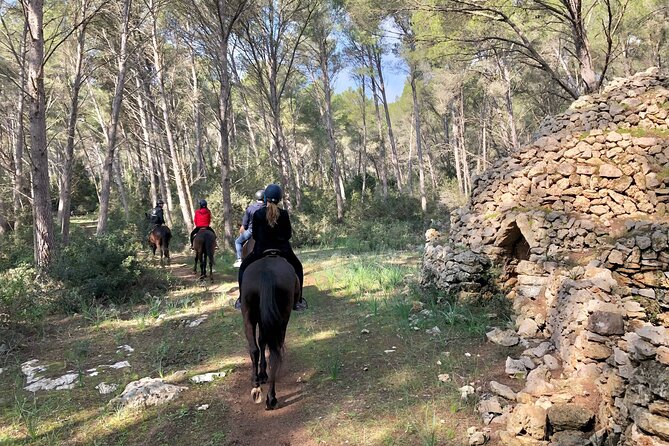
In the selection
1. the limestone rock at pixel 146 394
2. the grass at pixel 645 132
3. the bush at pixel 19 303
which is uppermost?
the grass at pixel 645 132

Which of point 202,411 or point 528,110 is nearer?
point 202,411

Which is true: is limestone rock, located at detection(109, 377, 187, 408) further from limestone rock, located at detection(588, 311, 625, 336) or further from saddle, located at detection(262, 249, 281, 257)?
limestone rock, located at detection(588, 311, 625, 336)

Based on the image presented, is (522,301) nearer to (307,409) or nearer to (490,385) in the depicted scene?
(490,385)

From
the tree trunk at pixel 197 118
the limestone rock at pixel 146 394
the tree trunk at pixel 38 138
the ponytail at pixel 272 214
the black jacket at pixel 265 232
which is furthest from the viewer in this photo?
the tree trunk at pixel 197 118

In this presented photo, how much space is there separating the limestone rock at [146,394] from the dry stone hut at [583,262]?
3.08m

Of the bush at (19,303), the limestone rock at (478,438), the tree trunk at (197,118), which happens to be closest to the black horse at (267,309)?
the limestone rock at (478,438)

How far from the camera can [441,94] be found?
76.9 feet

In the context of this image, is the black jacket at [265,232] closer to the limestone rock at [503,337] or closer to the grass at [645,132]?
the limestone rock at [503,337]

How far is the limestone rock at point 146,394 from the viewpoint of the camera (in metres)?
3.89

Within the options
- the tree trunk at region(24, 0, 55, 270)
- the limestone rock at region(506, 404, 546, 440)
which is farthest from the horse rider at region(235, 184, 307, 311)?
the tree trunk at region(24, 0, 55, 270)

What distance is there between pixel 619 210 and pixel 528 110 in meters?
22.2

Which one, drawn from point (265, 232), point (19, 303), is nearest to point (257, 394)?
point (265, 232)

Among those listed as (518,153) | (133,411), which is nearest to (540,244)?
(518,153)

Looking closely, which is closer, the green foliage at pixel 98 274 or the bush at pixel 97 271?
the green foliage at pixel 98 274
